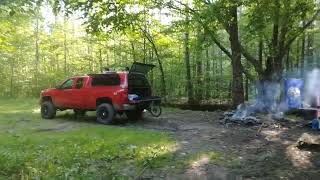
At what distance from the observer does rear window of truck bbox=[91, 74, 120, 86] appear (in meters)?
14.7

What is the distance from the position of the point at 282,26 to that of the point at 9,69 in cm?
2457

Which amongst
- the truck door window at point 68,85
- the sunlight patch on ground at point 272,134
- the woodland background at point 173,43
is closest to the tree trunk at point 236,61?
the woodland background at point 173,43

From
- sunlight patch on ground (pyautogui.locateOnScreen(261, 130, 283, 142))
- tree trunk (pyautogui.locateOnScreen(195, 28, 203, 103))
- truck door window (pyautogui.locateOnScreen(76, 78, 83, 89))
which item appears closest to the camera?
sunlight patch on ground (pyautogui.locateOnScreen(261, 130, 283, 142))

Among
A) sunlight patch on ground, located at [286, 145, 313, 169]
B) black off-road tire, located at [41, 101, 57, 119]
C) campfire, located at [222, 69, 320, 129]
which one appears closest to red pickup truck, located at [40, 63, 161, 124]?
black off-road tire, located at [41, 101, 57, 119]

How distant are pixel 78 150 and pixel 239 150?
12.3ft

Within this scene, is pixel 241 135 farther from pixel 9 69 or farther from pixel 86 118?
pixel 9 69

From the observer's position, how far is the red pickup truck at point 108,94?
1448cm

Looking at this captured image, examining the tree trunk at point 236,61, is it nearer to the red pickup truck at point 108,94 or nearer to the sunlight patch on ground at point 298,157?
the red pickup truck at point 108,94

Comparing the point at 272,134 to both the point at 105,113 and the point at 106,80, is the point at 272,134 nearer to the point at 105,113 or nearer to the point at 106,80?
the point at 105,113

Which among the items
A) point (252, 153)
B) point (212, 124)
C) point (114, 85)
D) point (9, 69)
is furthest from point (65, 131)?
point (9, 69)

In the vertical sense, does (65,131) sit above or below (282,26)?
below

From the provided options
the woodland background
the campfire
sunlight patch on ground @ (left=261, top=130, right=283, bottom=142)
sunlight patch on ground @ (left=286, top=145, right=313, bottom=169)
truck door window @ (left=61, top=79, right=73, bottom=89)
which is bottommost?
sunlight patch on ground @ (left=286, top=145, right=313, bottom=169)

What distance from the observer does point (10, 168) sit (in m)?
8.00

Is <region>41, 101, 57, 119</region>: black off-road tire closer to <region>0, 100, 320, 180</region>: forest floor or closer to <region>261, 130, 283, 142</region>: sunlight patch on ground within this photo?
<region>0, 100, 320, 180</region>: forest floor
